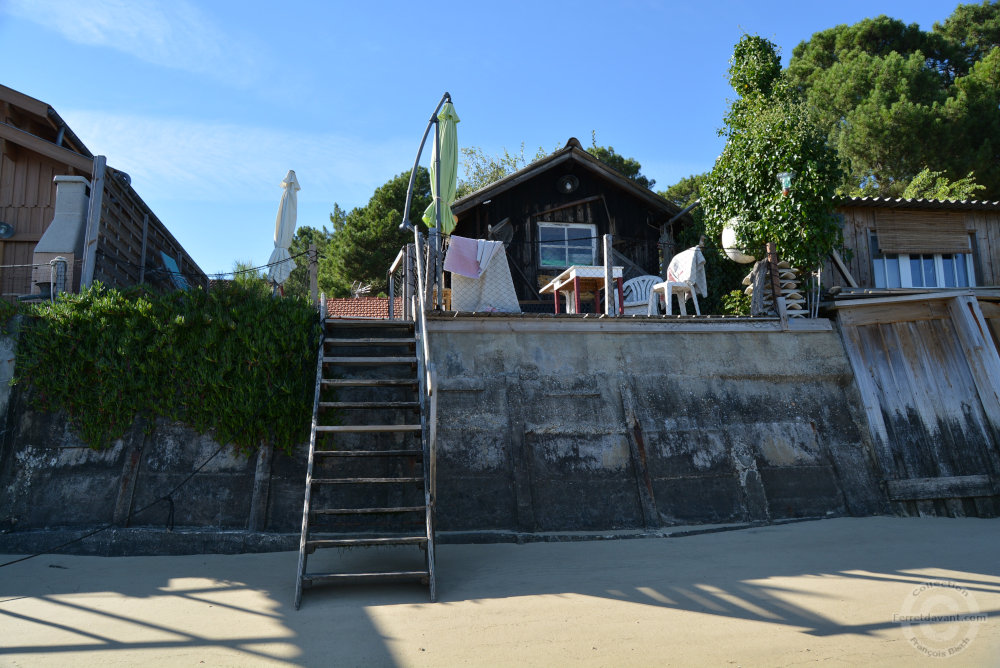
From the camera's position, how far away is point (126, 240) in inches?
380

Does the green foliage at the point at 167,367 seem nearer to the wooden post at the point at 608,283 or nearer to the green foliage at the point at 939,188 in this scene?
the wooden post at the point at 608,283

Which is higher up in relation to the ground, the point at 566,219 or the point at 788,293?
the point at 566,219

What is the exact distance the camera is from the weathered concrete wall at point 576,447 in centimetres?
611

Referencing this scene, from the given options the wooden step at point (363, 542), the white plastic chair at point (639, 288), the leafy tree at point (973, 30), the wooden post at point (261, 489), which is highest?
the leafy tree at point (973, 30)

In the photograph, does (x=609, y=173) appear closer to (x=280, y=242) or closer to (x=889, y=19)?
(x=280, y=242)

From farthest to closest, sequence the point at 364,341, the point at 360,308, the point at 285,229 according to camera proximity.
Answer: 1. the point at 360,308
2. the point at 285,229
3. the point at 364,341

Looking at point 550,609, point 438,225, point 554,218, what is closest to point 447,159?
point 438,225

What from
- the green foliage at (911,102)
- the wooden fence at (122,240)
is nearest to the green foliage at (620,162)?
the green foliage at (911,102)

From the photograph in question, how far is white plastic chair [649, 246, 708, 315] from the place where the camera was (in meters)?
9.42

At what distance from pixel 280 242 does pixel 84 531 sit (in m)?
5.72

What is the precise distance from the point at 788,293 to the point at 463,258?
424 cm

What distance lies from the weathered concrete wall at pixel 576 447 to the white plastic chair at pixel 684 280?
5.76 ft

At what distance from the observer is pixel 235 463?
6.30m

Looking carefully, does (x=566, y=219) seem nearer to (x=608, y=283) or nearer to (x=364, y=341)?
(x=608, y=283)
